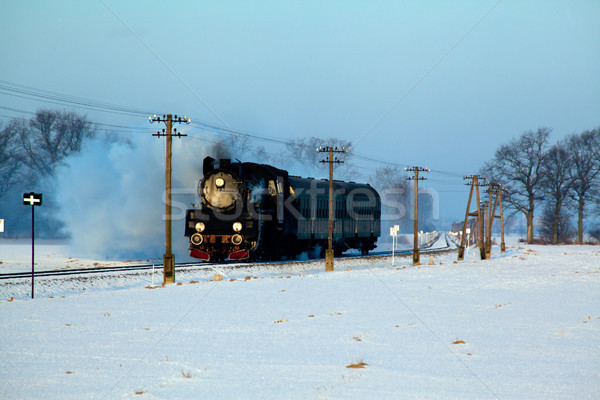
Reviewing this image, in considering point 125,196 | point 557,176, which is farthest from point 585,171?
point 125,196

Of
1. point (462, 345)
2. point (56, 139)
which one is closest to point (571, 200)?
point (56, 139)

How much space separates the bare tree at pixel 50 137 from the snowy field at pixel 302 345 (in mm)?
59675

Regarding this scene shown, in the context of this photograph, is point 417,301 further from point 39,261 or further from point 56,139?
point 56,139

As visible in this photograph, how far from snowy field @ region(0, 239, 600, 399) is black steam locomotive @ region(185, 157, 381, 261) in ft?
36.7

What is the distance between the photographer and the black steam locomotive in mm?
30812

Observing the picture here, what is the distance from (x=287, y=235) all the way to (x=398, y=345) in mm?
25009

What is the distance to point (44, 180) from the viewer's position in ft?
235

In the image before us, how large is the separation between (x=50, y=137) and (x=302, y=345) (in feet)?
234

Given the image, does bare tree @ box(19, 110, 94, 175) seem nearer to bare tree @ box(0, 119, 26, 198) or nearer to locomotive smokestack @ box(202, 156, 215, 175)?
bare tree @ box(0, 119, 26, 198)

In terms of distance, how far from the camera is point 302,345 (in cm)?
1059

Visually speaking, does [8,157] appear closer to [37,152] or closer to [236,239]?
[37,152]

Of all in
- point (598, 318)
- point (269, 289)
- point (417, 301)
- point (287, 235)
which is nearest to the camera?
point (598, 318)

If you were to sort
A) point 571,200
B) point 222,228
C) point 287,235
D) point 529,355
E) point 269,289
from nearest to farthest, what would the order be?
point 529,355 < point 269,289 < point 222,228 < point 287,235 < point 571,200

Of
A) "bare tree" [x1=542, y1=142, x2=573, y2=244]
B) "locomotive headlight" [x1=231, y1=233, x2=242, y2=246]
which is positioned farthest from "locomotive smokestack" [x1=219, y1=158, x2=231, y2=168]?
"bare tree" [x1=542, y1=142, x2=573, y2=244]
